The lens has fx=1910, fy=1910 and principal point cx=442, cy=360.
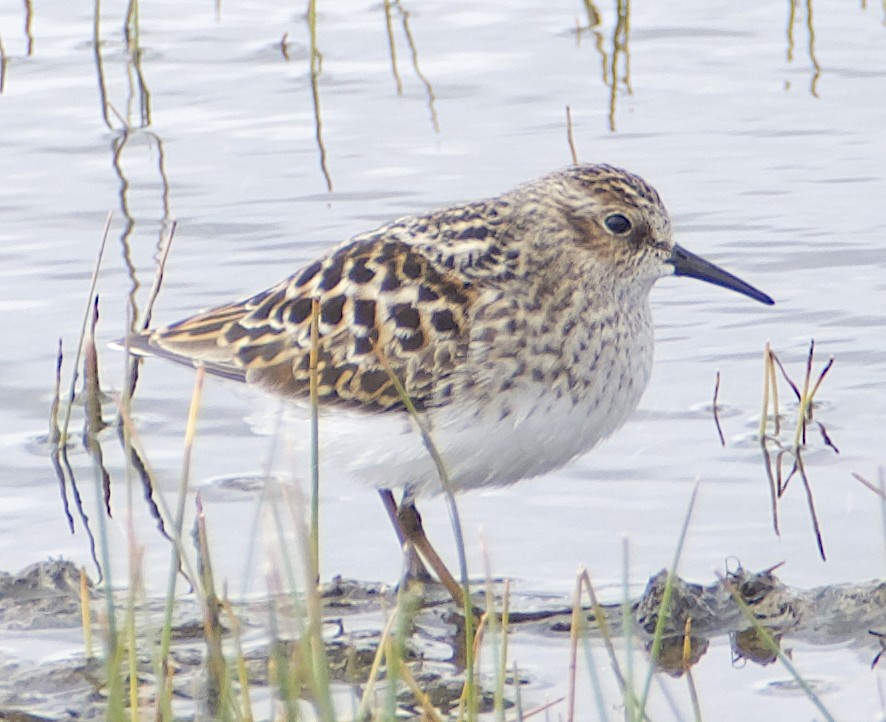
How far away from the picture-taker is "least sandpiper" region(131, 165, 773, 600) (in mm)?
6477

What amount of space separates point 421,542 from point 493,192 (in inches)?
147

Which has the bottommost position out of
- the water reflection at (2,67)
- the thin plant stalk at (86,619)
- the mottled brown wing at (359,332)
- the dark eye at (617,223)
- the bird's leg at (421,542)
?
the bird's leg at (421,542)

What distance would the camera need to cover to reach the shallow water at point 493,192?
711 cm

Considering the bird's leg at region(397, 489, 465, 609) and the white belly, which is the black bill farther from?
the bird's leg at region(397, 489, 465, 609)

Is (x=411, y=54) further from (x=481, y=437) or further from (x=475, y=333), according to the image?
(x=481, y=437)

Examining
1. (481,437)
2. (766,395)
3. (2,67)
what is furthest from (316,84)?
(481,437)

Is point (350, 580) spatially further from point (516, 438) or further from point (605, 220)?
point (605, 220)

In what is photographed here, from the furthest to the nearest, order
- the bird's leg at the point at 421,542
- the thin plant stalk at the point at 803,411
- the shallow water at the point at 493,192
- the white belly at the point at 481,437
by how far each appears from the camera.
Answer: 1. the thin plant stalk at the point at 803,411
2. the shallow water at the point at 493,192
3. the bird's leg at the point at 421,542
4. the white belly at the point at 481,437

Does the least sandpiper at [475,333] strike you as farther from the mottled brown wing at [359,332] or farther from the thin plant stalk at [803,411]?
the thin plant stalk at [803,411]

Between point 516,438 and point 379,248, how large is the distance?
901 mm

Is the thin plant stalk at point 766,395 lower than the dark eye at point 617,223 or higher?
lower

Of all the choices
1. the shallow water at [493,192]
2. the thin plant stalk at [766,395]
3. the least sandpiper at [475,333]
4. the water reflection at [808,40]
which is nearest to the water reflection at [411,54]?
the shallow water at [493,192]

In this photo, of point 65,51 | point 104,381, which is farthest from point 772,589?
point 65,51

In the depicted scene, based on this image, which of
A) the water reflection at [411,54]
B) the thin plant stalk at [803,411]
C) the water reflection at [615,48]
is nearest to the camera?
the thin plant stalk at [803,411]
